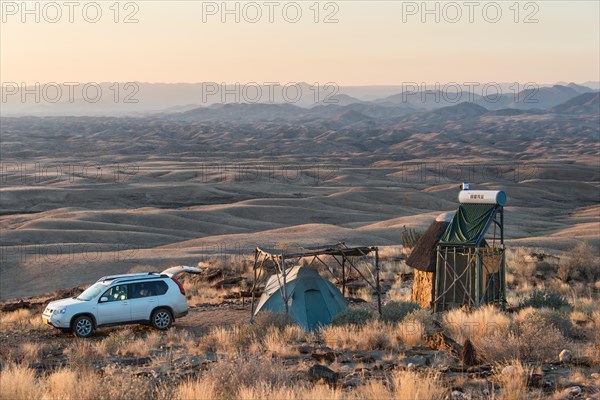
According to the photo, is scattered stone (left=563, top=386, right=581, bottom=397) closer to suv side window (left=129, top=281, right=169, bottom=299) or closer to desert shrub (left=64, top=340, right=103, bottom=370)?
desert shrub (left=64, top=340, right=103, bottom=370)

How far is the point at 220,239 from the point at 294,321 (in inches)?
1089

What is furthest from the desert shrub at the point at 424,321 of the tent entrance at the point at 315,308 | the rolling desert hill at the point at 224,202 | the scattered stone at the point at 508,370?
the rolling desert hill at the point at 224,202

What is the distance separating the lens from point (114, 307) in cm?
1975

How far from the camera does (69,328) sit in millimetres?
19375

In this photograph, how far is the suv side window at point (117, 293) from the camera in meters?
19.9

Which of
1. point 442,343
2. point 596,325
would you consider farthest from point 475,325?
point 596,325

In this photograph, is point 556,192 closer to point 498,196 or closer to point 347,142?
point 498,196

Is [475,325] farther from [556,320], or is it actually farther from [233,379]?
[233,379]

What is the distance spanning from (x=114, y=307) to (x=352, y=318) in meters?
6.43

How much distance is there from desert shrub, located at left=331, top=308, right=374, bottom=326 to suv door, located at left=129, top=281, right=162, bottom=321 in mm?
5205

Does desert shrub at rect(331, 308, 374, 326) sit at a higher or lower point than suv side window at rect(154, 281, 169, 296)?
lower

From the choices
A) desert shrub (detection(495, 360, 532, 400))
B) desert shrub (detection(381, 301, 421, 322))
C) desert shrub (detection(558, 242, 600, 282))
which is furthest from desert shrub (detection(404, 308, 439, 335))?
desert shrub (detection(558, 242, 600, 282))

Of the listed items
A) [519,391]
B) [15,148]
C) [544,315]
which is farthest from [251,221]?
[15,148]

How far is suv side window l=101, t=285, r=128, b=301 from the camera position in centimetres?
1991
